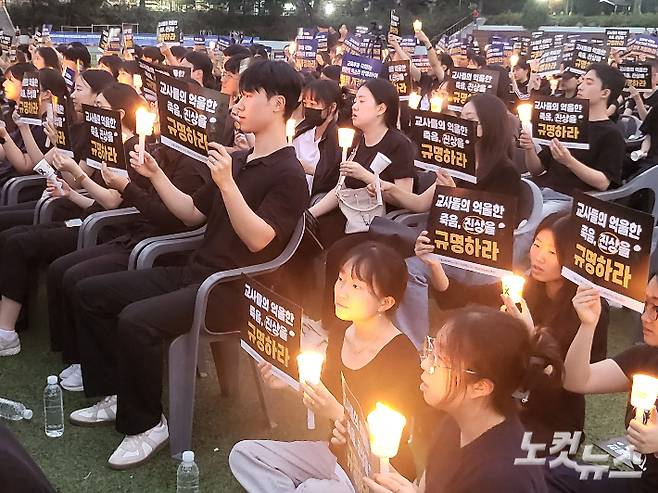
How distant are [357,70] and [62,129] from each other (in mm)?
4216

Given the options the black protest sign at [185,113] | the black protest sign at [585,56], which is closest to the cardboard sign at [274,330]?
the black protest sign at [185,113]

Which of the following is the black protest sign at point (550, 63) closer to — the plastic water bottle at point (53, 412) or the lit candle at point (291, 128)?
the lit candle at point (291, 128)

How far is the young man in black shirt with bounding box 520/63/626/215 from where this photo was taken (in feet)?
16.1

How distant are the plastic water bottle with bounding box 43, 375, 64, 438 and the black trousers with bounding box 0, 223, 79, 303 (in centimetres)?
100

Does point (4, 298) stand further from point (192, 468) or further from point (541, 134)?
point (541, 134)

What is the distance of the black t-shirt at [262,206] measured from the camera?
3260 mm

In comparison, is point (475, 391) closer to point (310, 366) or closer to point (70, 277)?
point (310, 366)

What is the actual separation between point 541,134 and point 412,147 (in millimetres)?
1077

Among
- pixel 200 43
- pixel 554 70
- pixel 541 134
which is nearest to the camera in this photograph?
pixel 541 134

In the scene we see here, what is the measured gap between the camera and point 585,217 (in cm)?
262

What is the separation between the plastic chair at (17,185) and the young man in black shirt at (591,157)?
3.33 meters

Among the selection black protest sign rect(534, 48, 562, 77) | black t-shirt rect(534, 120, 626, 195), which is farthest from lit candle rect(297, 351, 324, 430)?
black protest sign rect(534, 48, 562, 77)

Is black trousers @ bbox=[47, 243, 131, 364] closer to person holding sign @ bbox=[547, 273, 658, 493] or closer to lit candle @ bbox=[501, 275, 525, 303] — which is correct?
lit candle @ bbox=[501, 275, 525, 303]

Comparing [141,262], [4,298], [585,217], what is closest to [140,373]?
[141,262]
